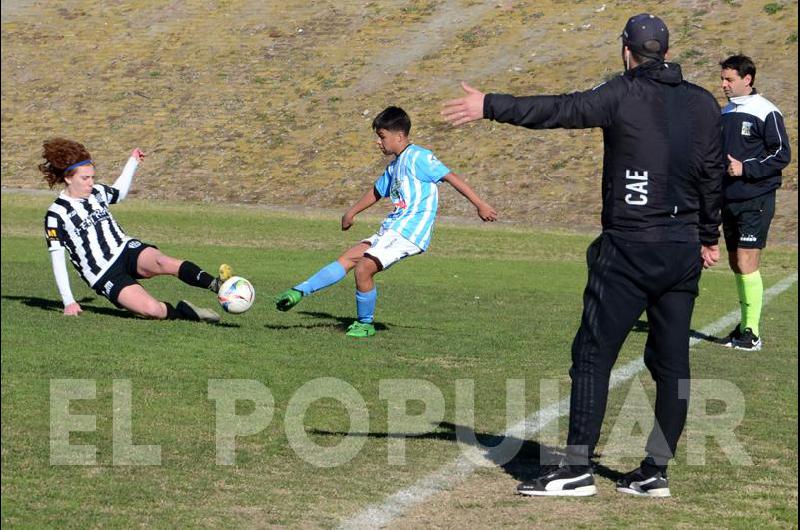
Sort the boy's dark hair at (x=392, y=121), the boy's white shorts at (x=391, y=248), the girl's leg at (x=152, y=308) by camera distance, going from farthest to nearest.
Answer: the girl's leg at (x=152, y=308) < the boy's white shorts at (x=391, y=248) < the boy's dark hair at (x=392, y=121)

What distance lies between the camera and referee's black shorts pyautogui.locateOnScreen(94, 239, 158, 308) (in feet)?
39.3

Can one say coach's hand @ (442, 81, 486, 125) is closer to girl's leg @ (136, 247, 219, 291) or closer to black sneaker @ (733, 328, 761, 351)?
girl's leg @ (136, 247, 219, 291)

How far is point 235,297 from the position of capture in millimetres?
11555

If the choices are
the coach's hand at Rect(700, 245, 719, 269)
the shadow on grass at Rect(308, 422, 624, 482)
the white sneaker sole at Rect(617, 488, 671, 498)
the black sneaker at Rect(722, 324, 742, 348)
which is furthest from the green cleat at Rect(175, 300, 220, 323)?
the white sneaker sole at Rect(617, 488, 671, 498)

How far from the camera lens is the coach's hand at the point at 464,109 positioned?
6000mm

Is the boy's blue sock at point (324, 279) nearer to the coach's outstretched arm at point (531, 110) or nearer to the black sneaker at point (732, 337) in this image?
the black sneaker at point (732, 337)

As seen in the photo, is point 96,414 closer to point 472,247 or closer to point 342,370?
point 342,370

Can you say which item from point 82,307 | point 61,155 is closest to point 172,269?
point 61,155

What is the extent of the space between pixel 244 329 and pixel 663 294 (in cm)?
606

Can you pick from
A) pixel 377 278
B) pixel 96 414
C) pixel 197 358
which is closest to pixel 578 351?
pixel 96 414

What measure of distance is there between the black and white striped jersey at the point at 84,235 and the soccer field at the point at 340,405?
527 millimetres

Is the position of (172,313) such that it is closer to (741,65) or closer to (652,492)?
(741,65)

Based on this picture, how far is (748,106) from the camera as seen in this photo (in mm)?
12062

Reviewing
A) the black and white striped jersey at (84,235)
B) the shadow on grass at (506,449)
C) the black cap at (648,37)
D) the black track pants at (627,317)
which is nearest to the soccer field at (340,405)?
the shadow on grass at (506,449)
